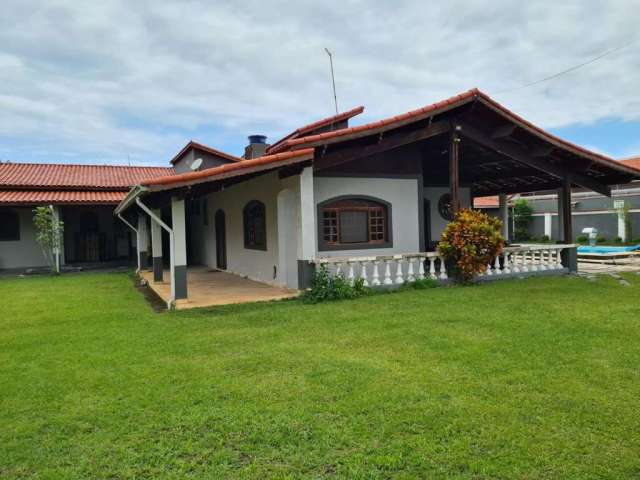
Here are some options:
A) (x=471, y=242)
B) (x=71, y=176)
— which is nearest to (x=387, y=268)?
(x=471, y=242)

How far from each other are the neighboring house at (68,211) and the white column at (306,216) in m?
10.1

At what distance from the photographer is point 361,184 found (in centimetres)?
1055

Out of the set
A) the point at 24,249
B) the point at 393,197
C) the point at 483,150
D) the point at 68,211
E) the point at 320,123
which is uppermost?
the point at 320,123

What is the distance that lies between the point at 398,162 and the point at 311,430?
8396 mm

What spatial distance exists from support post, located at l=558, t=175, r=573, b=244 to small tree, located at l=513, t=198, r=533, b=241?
1737 centimetres

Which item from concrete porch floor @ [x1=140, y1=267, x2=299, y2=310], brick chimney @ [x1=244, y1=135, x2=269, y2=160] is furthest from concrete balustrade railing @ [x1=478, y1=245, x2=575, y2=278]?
brick chimney @ [x1=244, y1=135, x2=269, y2=160]

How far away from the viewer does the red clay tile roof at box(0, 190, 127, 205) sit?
15484 mm

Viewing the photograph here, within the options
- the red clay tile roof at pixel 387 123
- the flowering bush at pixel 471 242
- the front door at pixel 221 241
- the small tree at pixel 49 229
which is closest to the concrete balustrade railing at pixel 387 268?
the flowering bush at pixel 471 242

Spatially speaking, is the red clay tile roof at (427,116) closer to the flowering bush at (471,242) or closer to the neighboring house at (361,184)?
the neighboring house at (361,184)

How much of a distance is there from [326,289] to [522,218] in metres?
23.8

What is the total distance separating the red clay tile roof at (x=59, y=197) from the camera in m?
15.5

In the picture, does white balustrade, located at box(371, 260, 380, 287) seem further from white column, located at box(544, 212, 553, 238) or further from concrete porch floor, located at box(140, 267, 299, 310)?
white column, located at box(544, 212, 553, 238)

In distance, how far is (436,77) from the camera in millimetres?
18828

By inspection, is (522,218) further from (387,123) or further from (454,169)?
(387,123)
